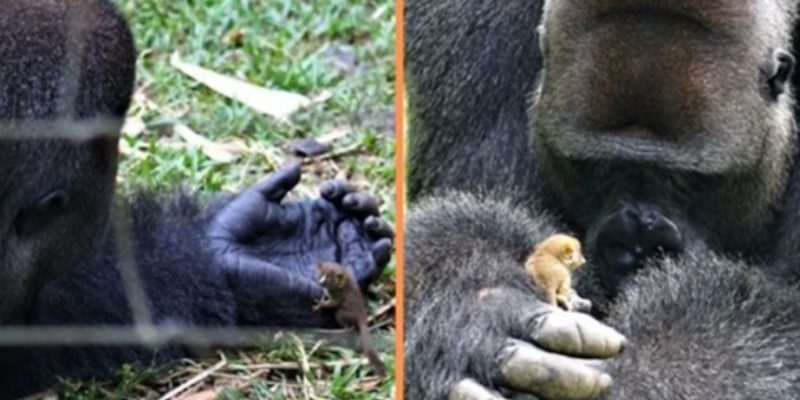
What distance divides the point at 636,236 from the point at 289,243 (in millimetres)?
990

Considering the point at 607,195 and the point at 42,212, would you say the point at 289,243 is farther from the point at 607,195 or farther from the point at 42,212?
the point at 607,195

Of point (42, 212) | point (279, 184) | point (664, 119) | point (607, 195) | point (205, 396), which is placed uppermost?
point (664, 119)

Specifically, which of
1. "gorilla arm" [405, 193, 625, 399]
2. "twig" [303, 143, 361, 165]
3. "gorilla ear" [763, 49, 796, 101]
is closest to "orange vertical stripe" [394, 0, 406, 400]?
"gorilla arm" [405, 193, 625, 399]

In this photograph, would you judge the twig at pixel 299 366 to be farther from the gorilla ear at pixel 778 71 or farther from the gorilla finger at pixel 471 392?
the gorilla ear at pixel 778 71

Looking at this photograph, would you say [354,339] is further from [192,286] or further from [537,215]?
[537,215]

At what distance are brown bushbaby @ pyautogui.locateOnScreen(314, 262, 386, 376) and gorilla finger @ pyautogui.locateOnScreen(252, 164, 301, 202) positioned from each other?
132 mm

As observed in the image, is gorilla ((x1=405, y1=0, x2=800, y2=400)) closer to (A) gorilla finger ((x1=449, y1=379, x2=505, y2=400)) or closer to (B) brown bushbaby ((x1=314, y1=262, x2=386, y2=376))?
(A) gorilla finger ((x1=449, y1=379, x2=505, y2=400))

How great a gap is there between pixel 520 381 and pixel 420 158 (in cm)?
32

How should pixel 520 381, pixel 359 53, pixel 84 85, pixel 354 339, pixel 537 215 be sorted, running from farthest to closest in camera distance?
pixel 359 53 < pixel 354 339 < pixel 84 85 < pixel 537 215 < pixel 520 381

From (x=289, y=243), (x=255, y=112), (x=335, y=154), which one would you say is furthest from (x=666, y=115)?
(x=255, y=112)

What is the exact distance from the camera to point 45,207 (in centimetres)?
208

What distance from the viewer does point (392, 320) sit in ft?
7.97

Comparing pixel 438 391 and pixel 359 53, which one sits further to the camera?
pixel 359 53

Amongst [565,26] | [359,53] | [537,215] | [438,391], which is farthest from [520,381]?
[359,53]
